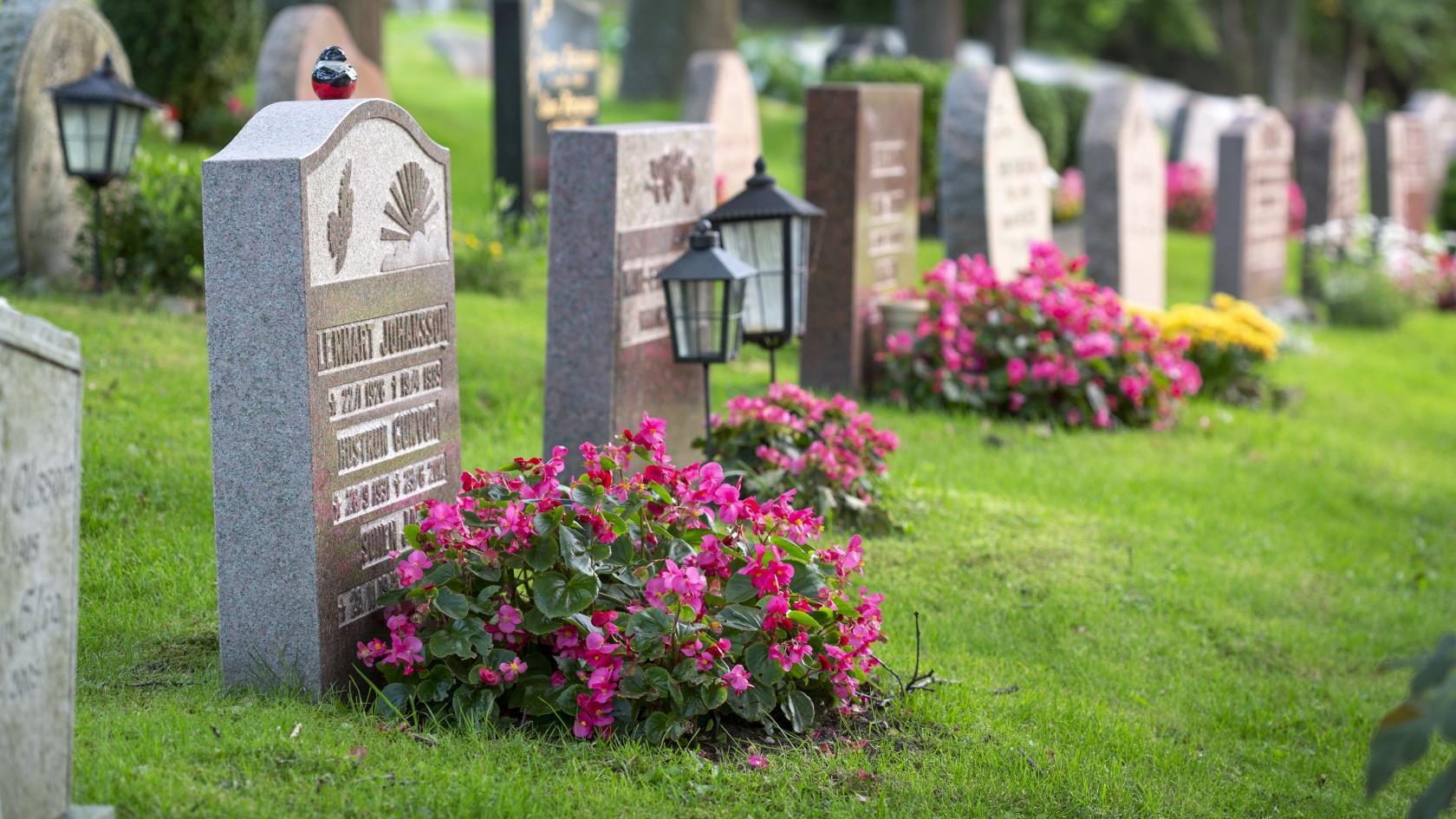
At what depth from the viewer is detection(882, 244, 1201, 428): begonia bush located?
851 centimetres

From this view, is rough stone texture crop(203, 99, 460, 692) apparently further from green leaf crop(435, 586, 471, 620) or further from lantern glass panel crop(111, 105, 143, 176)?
lantern glass panel crop(111, 105, 143, 176)

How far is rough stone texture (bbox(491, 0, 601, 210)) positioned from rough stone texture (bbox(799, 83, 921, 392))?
3555 mm

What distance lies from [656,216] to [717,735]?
2606mm

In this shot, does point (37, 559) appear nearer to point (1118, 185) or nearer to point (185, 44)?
point (1118, 185)

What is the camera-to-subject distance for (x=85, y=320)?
708 cm

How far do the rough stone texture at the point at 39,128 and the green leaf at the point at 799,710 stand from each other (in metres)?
5.65

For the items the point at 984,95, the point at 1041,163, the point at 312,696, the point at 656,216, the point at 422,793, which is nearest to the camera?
the point at 422,793

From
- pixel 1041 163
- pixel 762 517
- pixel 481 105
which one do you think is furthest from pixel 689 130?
pixel 481 105

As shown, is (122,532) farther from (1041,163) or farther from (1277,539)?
(1041,163)

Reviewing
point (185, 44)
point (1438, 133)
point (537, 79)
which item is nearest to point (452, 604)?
point (537, 79)

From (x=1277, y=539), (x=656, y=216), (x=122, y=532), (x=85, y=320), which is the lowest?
(x=1277, y=539)

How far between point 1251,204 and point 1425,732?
12.2 metres

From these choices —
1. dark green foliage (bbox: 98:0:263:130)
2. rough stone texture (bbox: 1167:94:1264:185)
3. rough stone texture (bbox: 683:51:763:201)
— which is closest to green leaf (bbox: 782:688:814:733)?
rough stone texture (bbox: 683:51:763:201)

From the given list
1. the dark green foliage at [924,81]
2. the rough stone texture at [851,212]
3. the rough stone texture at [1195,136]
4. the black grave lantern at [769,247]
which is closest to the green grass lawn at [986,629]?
the rough stone texture at [851,212]
